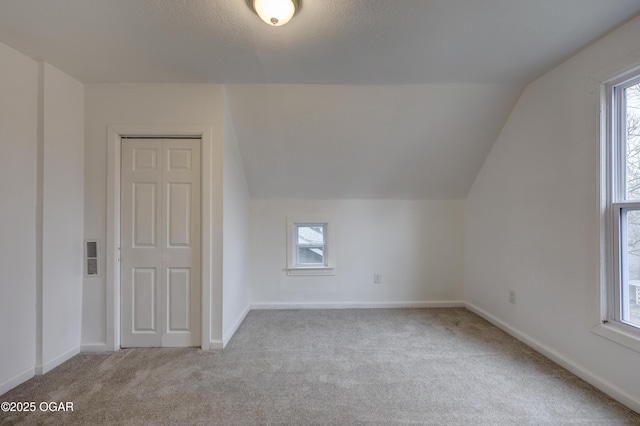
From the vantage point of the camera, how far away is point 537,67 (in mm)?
2168

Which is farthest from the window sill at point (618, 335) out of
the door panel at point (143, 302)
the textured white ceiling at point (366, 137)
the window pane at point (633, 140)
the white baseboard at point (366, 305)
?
the door panel at point (143, 302)

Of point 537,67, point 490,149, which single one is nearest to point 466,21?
point 537,67

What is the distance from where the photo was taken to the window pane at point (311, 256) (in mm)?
3531

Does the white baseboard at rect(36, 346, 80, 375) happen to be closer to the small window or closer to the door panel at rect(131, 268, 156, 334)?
the door panel at rect(131, 268, 156, 334)

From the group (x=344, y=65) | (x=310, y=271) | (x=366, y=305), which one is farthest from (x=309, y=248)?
(x=344, y=65)

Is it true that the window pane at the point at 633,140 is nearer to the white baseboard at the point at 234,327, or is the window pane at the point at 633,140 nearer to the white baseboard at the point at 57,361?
the white baseboard at the point at 234,327

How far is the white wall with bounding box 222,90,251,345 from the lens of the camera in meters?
2.47

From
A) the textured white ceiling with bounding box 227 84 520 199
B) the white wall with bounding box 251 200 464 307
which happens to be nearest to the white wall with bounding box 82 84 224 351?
the textured white ceiling with bounding box 227 84 520 199

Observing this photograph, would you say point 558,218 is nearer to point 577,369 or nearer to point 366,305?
point 577,369

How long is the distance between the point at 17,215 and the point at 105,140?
0.86m

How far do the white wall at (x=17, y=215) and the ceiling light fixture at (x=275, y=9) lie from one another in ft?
6.14

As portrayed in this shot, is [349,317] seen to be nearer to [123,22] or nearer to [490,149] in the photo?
[490,149]

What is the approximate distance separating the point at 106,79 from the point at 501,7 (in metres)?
3.01

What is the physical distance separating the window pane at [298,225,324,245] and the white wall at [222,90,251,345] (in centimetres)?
70
